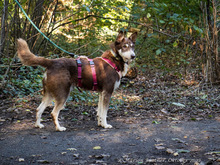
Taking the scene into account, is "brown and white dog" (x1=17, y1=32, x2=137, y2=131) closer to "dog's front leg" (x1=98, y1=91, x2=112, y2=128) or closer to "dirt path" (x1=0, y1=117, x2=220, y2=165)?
"dog's front leg" (x1=98, y1=91, x2=112, y2=128)

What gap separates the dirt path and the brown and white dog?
1.43 feet

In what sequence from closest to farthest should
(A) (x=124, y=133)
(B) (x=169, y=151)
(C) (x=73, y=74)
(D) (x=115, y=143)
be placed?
(B) (x=169, y=151) → (D) (x=115, y=143) → (A) (x=124, y=133) → (C) (x=73, y=74)

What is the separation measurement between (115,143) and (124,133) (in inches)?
25.5

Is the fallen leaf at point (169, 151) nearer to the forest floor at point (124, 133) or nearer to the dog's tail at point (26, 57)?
the forest floor at point (124, 133)

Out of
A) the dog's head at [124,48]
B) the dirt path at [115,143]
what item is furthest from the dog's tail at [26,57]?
the dog's head at [124,48]

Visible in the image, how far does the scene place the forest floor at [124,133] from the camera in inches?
135

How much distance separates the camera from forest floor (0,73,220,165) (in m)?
3.43

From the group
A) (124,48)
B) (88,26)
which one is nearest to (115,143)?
(124,48)

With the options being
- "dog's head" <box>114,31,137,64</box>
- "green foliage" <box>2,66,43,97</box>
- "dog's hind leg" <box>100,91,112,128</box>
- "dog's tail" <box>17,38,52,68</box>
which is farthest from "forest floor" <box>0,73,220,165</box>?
"dog's head" <box>114,31,137,64</box>

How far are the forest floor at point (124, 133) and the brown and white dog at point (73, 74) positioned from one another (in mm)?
524

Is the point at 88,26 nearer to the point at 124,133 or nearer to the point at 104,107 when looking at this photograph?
the point at 104,107

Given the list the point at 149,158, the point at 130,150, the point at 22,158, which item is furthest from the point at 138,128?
the point at 22,158

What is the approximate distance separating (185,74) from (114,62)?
21.0 feet

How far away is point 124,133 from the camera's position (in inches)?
187
